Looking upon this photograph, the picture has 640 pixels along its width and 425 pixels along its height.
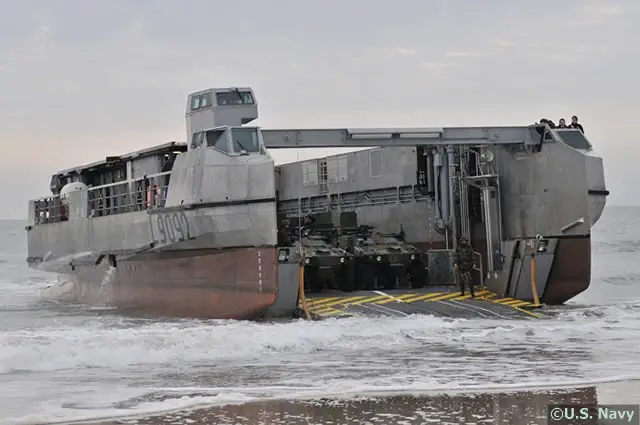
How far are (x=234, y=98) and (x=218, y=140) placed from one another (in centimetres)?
315

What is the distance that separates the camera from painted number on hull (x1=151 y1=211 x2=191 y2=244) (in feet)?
64.8

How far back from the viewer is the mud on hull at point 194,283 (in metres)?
18.4

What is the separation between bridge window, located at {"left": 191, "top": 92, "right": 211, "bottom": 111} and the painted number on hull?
2.81 m

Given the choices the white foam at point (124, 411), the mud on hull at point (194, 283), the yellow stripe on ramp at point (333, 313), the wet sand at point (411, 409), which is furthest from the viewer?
the mud on hull at point (194, 283)

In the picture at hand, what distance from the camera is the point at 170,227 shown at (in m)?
20.4

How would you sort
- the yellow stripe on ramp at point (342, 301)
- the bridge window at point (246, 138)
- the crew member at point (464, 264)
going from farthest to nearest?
the crew member at point (464, 264) < the yellow stripe on ramp at point (342, 301) < the bridge window at point (246, 138)

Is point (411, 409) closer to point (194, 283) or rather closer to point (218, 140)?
point (218, 140)

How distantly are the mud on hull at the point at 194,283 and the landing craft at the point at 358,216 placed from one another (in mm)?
38

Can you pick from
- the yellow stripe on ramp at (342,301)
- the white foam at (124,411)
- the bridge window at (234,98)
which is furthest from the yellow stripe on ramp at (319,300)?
the white foam at (124,411)

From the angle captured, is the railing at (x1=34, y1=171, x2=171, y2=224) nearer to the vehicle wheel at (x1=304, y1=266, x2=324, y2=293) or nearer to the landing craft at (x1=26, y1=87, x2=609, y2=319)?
the landing craft at (x1=26, y1=87, x2=609, y2=319)

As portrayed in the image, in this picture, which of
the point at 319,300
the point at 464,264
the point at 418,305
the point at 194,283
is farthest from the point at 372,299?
the point at 194,283

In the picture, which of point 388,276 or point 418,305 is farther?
point 388,276

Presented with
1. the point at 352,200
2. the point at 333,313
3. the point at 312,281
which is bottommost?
the point at 333,313

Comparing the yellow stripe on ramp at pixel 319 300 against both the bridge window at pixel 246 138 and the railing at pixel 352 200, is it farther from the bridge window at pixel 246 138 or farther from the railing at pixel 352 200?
the railing at pixel 352 200
